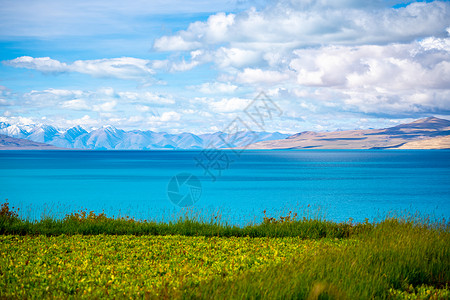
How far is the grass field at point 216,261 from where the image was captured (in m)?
7.27

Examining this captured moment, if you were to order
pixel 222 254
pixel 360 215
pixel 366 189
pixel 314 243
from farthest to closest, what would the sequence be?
pixel 366 189
pixel 360 215
pixel 314 243
pixel 222 254

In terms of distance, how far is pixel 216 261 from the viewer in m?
9.91

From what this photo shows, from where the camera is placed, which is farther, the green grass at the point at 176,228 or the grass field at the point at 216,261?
the green grass at the point at 176,228

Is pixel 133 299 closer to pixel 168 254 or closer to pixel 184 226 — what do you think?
pixel 168 254

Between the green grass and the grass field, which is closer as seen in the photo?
the grass field

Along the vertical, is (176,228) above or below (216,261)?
above

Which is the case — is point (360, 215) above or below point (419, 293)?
below

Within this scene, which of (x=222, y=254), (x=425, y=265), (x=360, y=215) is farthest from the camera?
(x=360, y=215)

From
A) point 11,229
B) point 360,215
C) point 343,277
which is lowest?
point 360,215

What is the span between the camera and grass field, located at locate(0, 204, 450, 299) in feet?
23.9

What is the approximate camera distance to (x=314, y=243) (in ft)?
41.0

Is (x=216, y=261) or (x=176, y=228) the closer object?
(x=216, y=261)

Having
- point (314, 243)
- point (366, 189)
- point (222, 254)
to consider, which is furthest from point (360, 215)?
point (222, 254)

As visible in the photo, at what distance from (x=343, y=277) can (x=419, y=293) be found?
4.96 ft
